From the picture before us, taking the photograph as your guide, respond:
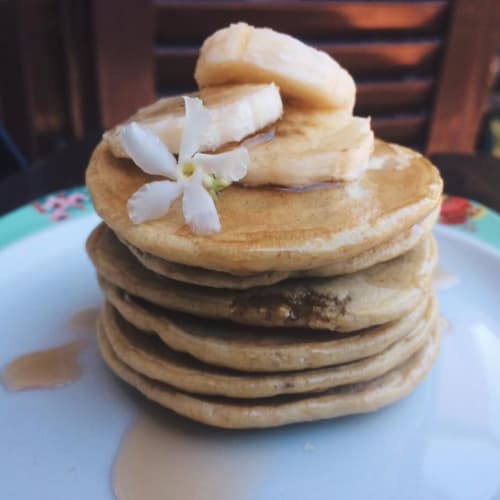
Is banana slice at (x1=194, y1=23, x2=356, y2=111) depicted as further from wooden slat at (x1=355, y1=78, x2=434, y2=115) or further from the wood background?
wooden slat at (x1=355, y1=78, x2=434, y2=115)

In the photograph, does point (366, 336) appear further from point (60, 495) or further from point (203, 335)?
point (60, 495)

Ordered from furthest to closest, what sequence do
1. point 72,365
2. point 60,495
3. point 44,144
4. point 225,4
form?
point 44,144 → point 225,4 → point 72,365 → point 60,495

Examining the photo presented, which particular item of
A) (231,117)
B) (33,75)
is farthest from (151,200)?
(33,75)

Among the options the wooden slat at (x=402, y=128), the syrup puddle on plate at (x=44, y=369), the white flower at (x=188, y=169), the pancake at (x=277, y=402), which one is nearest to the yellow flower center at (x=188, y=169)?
the white flower at (x=188, y=169)

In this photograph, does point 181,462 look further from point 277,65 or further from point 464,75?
point 464,75

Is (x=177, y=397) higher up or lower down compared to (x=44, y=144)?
higher up

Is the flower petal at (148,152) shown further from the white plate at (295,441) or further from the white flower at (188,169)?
the white plate at (295,441)

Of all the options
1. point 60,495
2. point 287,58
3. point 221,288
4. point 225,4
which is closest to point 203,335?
point 221,288

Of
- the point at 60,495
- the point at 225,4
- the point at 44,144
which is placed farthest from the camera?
the point at 44,144
